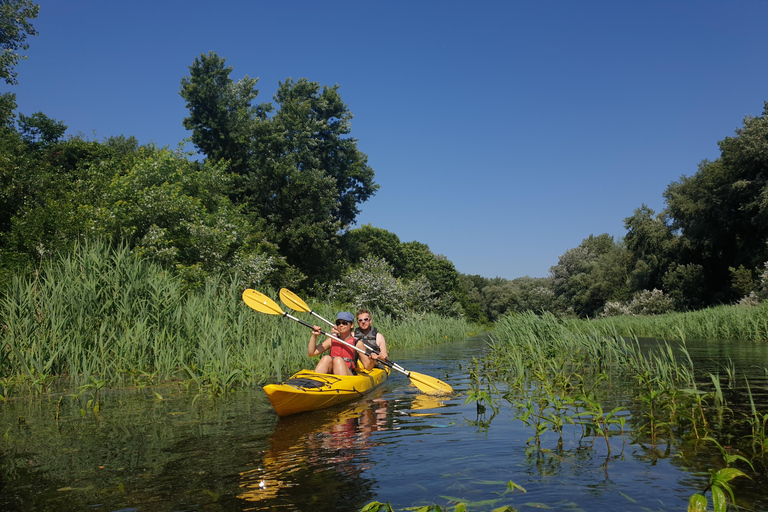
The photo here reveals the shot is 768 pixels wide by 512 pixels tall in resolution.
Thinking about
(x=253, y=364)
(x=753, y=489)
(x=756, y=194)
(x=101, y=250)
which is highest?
(x=756, y=194)

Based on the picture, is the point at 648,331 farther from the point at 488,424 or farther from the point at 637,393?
the point at 488,424

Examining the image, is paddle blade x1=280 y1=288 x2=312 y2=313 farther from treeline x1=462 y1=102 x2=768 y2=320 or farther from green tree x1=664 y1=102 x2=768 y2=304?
green tree x1=664 y1=102 x2=768 y2=304

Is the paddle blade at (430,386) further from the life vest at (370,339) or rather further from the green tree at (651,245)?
the green tree at (651,245)

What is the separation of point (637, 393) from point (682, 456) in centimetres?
279

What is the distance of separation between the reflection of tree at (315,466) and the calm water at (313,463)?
12 millimetres

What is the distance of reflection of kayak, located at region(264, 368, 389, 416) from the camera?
548 cm

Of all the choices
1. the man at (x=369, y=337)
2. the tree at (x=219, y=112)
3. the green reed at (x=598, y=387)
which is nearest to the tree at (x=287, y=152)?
the tree at (x=219, y=112)

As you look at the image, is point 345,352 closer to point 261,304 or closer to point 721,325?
point 261,304

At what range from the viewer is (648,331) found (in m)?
19.8

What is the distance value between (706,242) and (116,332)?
3146cm

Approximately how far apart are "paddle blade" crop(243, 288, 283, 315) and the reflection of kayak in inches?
88.6

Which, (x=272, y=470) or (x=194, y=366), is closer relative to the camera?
(x=272, y=470)

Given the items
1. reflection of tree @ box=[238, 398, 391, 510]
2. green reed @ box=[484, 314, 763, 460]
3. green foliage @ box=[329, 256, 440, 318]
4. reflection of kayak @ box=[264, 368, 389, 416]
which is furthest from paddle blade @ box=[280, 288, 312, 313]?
green foliage @ box=[329, 256, 440, 318]

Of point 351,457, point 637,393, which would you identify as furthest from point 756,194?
point 351,457
